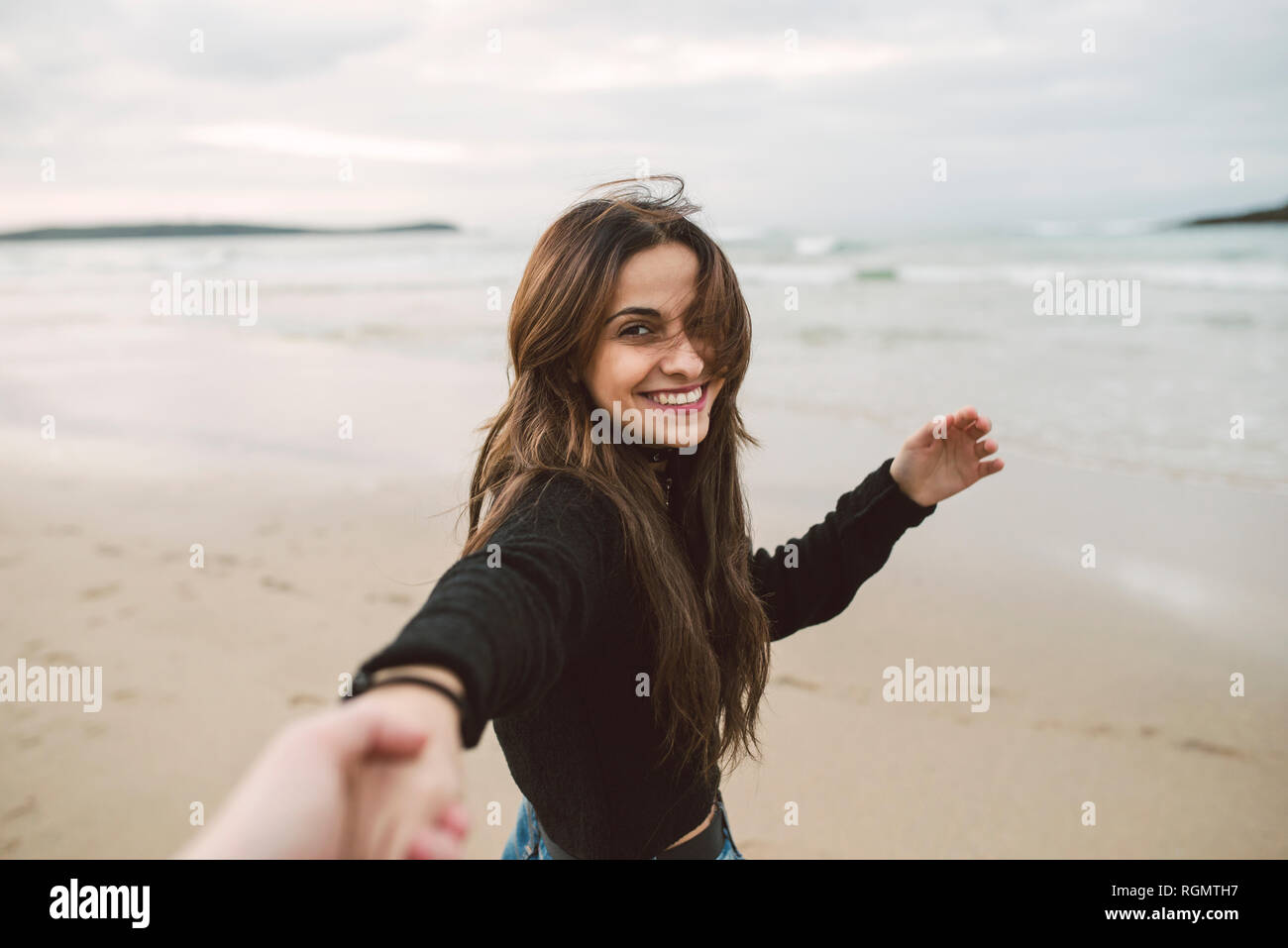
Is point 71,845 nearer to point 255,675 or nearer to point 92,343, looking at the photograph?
point 255,675

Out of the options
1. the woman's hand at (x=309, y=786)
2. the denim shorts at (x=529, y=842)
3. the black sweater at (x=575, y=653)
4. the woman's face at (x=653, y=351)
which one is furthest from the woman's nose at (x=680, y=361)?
the woman's hand at (x=309, y=786)

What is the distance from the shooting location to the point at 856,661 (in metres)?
4.44

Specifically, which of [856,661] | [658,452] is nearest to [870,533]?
[658,452]

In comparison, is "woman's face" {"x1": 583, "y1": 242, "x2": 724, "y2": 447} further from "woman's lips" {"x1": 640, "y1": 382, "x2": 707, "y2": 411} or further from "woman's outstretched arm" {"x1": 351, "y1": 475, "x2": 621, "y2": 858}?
"woman's outstretched arm" {"x1": 351, "y1": 475, "x2": 621, "y2": 858}

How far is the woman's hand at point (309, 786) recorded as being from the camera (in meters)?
0.72

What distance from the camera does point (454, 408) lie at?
963cm

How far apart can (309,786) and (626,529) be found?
0.87 meters

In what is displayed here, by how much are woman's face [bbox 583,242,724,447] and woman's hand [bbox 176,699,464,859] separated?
3.36 ft

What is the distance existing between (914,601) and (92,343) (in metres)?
14.6

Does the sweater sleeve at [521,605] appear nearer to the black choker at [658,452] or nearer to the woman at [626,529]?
the woman at [626,529]

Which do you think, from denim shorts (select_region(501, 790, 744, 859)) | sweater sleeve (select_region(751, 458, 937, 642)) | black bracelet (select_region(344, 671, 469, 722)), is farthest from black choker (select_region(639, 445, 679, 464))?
black bracelet (select_region(344, 671, 469, 722))

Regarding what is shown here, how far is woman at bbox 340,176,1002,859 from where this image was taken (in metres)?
1.52

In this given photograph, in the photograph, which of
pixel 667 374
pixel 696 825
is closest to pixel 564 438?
pixel 667 374

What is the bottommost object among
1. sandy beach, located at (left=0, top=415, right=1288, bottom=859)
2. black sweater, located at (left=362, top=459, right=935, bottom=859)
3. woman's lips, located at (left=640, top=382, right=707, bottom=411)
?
sandy beach, located at (left=0, top=415, right=1288, bottom=859)
